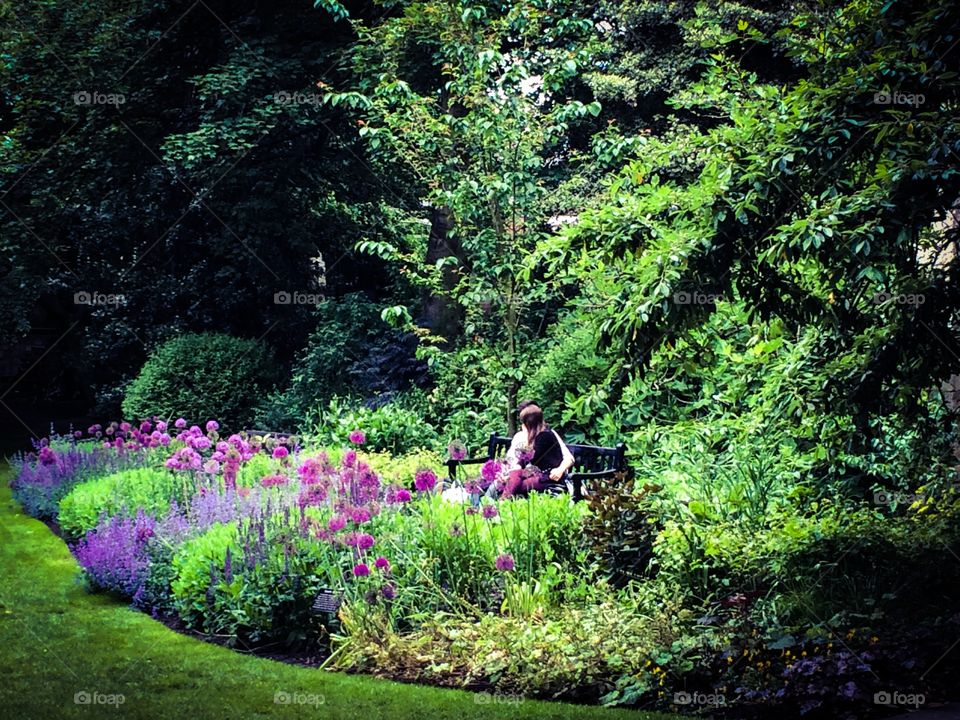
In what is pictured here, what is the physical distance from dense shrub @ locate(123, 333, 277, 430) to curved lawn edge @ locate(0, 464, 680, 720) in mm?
7475

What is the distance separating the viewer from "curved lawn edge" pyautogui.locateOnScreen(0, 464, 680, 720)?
5.44 metres

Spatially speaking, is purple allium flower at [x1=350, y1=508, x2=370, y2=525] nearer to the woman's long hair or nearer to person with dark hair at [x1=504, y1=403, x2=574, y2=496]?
person with dark hair at [x1=504, y1=403, x2=574, y2=496]

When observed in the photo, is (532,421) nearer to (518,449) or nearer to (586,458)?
(518,449)

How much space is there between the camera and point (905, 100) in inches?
234

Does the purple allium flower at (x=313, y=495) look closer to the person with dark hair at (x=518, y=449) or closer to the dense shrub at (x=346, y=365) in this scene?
the person with dark hair at (x=518, y=449)

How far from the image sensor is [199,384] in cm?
1532

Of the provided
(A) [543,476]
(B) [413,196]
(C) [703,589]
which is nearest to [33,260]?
(B) [413,196]

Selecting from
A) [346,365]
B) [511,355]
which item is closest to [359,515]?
[511,355]

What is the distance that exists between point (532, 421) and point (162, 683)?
400cm

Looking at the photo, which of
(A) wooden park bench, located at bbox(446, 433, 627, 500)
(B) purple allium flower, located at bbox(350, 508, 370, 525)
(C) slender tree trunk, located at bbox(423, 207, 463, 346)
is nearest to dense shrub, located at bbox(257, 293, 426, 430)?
(C) slender tree trunk, located at bbox(423, 207, 463, 346)

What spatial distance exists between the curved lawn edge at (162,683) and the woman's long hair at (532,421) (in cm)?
337

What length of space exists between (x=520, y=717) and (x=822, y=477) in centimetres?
345

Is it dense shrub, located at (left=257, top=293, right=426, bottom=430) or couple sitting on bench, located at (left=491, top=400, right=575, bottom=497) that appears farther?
dense shrub, located at (left=257, top=293, right=426, bottom=430)

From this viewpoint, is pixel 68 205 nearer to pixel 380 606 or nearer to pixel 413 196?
pixel 413 196
